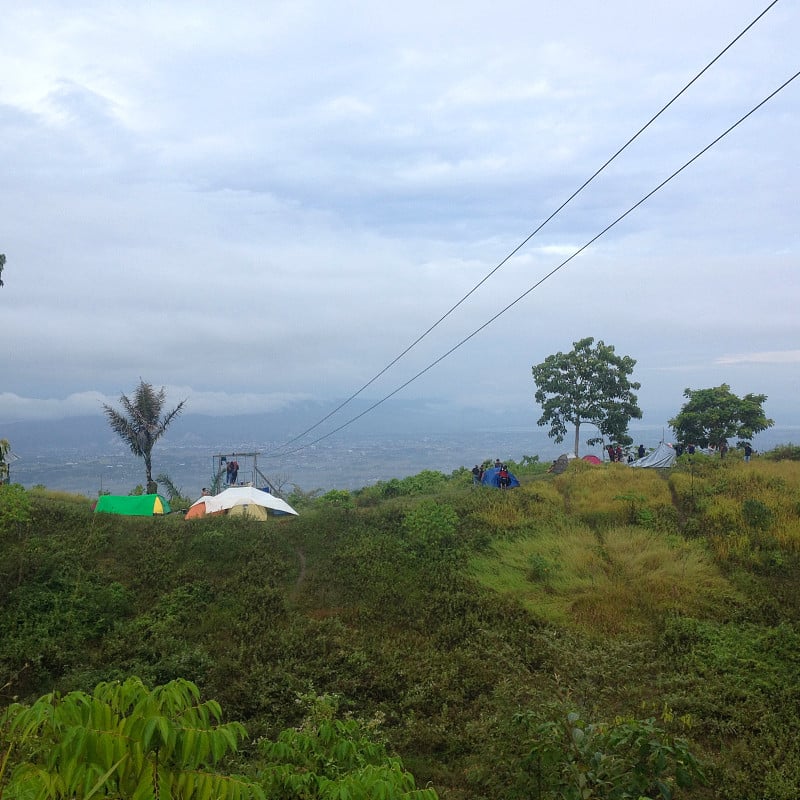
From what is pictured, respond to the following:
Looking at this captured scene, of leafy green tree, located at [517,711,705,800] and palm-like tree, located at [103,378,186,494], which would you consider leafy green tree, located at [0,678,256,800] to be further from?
palm-like tree, located at [103,378,186,494]

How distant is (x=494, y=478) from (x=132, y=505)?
14911mm

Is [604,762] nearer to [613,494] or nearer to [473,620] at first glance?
[473,620]

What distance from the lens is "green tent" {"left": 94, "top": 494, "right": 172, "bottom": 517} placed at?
23.7 meters

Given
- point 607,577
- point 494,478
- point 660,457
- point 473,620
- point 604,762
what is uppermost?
point 660,457

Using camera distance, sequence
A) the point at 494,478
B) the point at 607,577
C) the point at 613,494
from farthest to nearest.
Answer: the point at 494,478, the point at 613,494, the point at 607,577

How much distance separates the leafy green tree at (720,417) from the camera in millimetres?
37531

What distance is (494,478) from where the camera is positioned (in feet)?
82.0

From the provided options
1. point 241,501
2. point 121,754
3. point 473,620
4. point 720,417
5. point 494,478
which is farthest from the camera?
point 720,417

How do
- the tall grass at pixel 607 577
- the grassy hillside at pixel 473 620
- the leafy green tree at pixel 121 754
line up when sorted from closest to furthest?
the leafy green tree at pixel 121 754, the grassy hillside at pixel 473 620, the tall grass at pixel 607 577

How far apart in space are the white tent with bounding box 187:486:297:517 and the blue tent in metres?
8.14

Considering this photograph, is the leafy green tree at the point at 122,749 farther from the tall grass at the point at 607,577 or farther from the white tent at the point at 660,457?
the white tent at the point at 660,457

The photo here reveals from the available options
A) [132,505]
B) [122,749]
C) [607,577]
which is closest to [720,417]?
[607,577]

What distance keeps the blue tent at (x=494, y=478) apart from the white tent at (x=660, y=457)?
9108 millimetres

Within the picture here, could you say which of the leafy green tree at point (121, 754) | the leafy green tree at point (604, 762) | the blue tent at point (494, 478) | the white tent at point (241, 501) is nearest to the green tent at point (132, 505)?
the white tent at point (241, 501)
